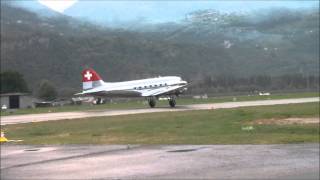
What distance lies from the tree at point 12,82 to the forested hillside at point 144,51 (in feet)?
39.6

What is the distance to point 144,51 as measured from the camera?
188500 millimetres

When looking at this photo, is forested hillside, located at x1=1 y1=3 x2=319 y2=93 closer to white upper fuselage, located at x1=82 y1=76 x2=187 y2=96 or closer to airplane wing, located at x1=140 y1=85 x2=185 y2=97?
white upper fuselage, located at x1=82 y1=76 x2=187 y2=96

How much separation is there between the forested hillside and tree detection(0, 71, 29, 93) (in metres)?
12.1

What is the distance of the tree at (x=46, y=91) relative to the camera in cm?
14100

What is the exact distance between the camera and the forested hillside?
160 m

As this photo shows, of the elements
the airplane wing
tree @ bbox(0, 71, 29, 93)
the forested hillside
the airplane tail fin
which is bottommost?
the airplane wing

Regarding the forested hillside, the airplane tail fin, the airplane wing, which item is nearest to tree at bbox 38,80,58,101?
the forested hillside

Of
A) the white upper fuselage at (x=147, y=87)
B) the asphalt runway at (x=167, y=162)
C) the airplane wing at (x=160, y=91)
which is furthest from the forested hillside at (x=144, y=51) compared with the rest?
the asphalt runway at (x=167, y=162)

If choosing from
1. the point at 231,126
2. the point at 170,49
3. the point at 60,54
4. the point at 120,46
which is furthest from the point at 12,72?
the point at 231,126

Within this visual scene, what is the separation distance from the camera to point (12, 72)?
138375 millimetres

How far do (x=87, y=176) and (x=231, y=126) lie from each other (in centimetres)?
1817

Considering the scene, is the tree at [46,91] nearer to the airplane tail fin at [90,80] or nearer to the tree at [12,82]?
the tree at [12,82]

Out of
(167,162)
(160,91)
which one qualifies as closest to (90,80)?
(160,91)

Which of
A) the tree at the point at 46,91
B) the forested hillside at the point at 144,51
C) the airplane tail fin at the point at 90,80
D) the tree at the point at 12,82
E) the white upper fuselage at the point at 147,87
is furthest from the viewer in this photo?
the forested hillside at the point at 144,51
